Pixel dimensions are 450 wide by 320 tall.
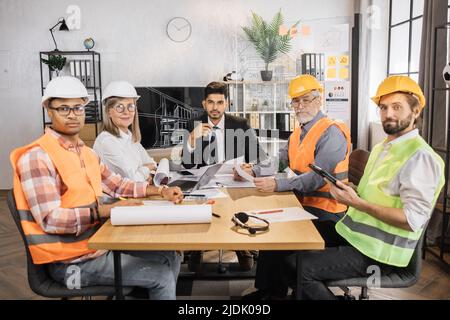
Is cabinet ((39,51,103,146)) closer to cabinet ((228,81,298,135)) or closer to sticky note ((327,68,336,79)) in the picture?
cabinet ((228,81,298,135))

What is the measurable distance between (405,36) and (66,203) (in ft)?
14.4

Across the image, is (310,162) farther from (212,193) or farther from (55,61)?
(55,61)

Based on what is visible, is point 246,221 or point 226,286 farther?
point 226,286

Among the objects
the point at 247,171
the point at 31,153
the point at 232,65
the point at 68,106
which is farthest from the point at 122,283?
the point at 232,65

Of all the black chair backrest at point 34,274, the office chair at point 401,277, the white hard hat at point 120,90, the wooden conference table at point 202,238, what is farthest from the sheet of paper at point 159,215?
the white hard hat at point 120,90

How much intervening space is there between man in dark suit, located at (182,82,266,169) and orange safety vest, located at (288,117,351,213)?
72cm

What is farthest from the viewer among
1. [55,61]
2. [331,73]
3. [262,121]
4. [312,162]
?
[262,121]

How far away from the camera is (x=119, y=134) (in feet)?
9.07

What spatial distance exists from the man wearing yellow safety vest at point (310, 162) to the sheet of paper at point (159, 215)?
0.65 metres

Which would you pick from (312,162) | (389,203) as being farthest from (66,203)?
(312,162)

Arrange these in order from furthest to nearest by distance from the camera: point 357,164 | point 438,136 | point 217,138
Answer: point 438,136, point 217,138, point 357,164

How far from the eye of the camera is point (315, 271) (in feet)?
6.16
